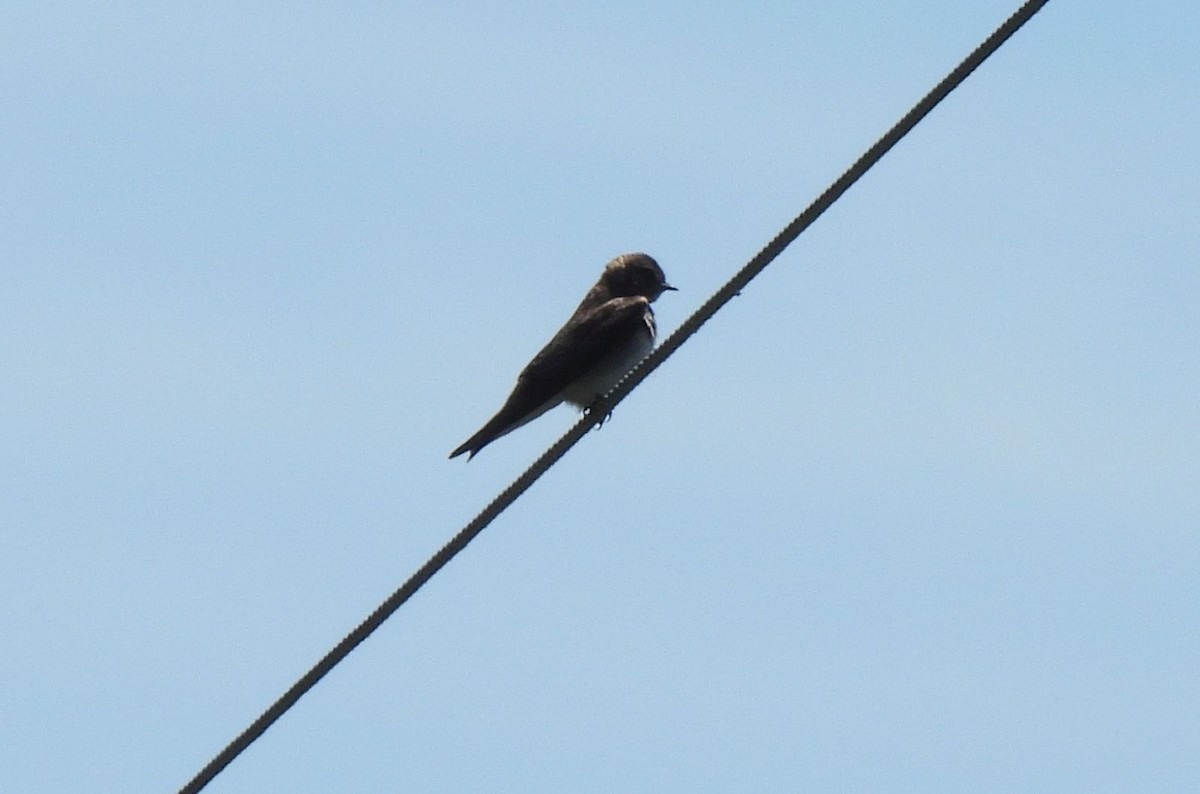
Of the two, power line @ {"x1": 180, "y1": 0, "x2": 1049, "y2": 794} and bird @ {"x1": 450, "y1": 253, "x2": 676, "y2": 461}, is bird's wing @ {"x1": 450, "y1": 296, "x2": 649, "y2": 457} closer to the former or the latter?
bird @ {"x1": 450, "y1": 253, "x2": 676, "y2": 461}

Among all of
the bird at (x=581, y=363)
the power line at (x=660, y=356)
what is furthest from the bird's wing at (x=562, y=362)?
the power line at (x=660, y=356)

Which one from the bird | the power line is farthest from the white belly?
the power line

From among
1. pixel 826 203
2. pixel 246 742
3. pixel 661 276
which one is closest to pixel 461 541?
pixel 246 742

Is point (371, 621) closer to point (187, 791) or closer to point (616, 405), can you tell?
point (187, 791)

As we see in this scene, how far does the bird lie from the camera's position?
Answer: 43.0 ft

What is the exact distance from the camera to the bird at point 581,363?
43.0ft

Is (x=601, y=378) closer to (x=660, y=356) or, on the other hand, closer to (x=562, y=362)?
(x=562, y=362)

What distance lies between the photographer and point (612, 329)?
13.5 metres

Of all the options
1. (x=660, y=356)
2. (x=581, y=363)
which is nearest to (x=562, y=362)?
(x=581, y=363)

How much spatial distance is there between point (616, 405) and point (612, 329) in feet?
3.00

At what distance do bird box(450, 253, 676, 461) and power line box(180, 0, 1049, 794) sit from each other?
4.13 m

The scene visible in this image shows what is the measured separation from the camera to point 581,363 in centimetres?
1324

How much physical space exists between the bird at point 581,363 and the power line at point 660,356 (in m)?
4.13

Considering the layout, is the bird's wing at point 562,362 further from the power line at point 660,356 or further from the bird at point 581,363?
the power line at point 660,356
